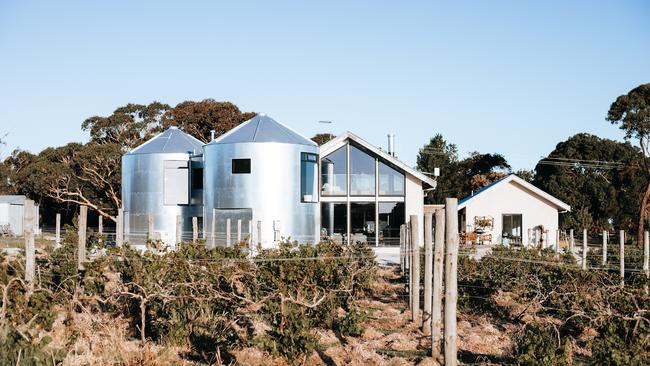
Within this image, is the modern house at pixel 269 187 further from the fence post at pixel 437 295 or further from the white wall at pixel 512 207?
the fence post at pixel 437 295

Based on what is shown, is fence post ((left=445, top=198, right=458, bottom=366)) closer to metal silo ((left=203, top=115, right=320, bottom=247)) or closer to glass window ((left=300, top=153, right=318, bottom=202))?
metal silo ((left=203, top=115, right=320, bottom=247))

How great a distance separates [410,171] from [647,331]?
2731 cm

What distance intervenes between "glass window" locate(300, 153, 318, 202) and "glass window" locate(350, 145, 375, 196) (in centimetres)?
319

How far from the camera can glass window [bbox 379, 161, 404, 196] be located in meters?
37.9

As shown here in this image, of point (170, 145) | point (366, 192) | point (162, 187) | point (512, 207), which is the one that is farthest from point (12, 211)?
point (512, 207)

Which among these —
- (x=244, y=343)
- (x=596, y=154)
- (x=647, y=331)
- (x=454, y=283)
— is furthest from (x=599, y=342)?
(x=596, y=154)

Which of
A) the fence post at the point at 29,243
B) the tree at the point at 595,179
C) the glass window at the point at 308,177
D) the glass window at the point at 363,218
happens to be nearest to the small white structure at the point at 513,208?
the glass window at the point at 363,218

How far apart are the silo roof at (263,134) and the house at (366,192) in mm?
3587

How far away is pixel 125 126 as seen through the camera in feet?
191

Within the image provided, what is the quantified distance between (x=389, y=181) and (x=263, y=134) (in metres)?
7.60

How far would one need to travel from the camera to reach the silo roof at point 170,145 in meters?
36.4

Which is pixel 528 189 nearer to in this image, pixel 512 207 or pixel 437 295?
pixel 512 207

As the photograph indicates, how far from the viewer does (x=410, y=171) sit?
37.7m

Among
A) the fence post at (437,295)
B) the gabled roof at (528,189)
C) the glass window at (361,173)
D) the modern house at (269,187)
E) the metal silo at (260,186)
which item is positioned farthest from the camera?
the gabled roof at (528,189)
